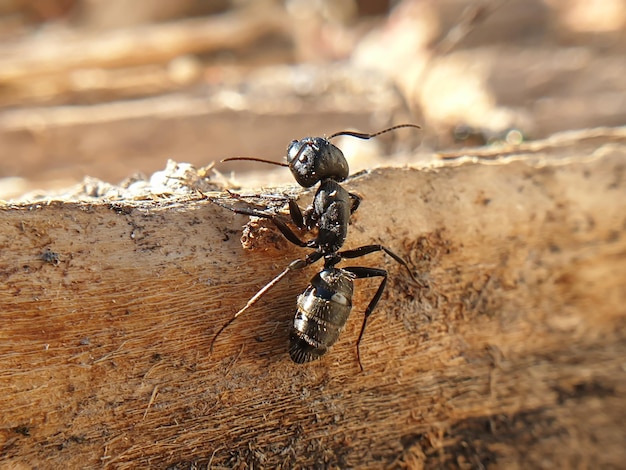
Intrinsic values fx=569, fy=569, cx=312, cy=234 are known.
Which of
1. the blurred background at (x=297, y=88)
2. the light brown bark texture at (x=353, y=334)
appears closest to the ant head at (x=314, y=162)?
the light brown bark texture at (x=353, y=334)

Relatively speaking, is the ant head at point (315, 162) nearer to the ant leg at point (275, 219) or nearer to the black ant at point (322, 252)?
the black ant at point (322, 252)

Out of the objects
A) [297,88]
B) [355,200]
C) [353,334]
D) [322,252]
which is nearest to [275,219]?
[322,252]

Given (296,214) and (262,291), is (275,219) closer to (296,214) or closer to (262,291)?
(296,214)

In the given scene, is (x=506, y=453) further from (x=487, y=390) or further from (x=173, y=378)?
(x=173, y=378)

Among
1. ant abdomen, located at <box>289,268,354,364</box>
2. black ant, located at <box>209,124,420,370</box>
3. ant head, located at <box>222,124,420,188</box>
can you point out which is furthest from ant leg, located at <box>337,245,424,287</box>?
ant head, located at <box>222,124,420,188</box>

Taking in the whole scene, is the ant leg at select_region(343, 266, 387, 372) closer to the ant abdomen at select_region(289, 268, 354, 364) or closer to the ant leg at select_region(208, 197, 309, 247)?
the ant abdomen at select_region(289, 268, 354, 364)
